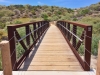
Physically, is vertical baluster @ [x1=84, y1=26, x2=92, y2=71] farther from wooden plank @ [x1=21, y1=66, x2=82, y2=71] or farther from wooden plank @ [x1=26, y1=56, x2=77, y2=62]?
wooden plank @ [x1=26, y1=56, x2=77, y2=62]

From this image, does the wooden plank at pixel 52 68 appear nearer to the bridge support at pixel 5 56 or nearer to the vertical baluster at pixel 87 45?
the vertical baluster at pixel 87 45

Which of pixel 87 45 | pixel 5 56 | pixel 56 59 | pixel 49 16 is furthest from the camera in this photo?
pixel 49 16

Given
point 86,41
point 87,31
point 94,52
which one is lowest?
point 94,52

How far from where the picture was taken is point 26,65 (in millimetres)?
4562

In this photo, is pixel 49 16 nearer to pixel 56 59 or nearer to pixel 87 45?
pixel 56 59

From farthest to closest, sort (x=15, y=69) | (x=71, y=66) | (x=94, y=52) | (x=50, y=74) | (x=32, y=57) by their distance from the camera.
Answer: (x=94, y=52), (x=32, y=57), (x=71, y=66), (x=15, y=69), (x=50, y=74)

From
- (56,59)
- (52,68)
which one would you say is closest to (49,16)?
(56,59)

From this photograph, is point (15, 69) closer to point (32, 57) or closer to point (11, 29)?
point (11, 29)

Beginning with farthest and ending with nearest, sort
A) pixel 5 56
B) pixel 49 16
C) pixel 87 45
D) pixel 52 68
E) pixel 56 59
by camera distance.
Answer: pixel 49 16, pixel 56 59, pixel 52 68, pixel 87 45, pixel 5 56

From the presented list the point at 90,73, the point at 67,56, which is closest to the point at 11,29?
the point at 90,73

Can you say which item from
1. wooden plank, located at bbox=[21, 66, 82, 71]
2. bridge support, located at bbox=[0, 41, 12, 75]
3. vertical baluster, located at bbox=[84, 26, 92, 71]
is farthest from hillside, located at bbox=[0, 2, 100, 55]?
bridge support, located at bbox=[0, 41, 12, 75]

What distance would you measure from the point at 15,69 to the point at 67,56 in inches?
81.0

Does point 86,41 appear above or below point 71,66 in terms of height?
above

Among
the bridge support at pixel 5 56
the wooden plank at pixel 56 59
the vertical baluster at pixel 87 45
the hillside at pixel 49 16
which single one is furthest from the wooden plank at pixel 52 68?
the hillside at pixel 49 16
